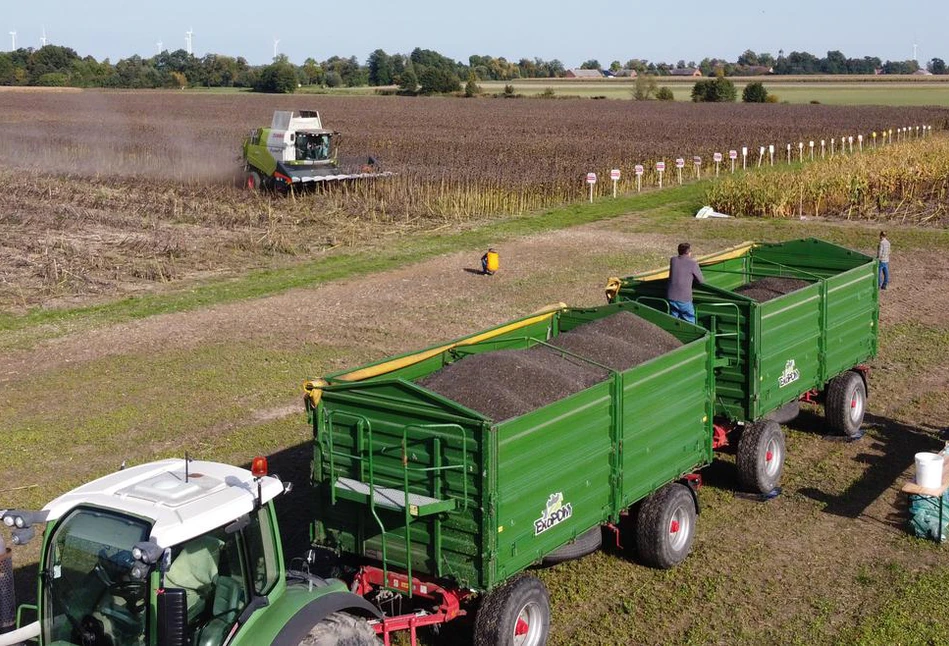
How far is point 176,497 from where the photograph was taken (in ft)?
17.6

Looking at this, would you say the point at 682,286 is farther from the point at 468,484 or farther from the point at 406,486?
Answer: the point at 406,486

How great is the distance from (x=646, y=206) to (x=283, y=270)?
1310 centimetres

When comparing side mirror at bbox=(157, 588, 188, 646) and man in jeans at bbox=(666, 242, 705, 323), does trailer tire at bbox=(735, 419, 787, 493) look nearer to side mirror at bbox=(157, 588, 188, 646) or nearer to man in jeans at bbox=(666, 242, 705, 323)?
man in jeans at bbox=(666, 242, 705, 323)

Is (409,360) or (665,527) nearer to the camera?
(409,360)

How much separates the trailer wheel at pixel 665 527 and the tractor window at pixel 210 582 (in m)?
4.31

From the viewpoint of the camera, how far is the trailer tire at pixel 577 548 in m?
8.32

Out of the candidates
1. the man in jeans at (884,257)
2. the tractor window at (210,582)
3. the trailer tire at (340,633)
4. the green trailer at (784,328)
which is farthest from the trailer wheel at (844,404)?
the tractor window at (210,582)

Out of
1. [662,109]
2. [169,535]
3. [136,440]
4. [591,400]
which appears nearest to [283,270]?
[136,440]

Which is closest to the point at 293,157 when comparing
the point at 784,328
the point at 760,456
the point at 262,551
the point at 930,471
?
the point at 784,328

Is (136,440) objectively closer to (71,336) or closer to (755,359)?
(71,336)

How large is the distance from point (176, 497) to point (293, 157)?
28600 millimetres

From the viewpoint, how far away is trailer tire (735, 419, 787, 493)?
35.1ft

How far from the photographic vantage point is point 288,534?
986cm

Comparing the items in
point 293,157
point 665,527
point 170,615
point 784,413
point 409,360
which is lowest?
point 665,527
